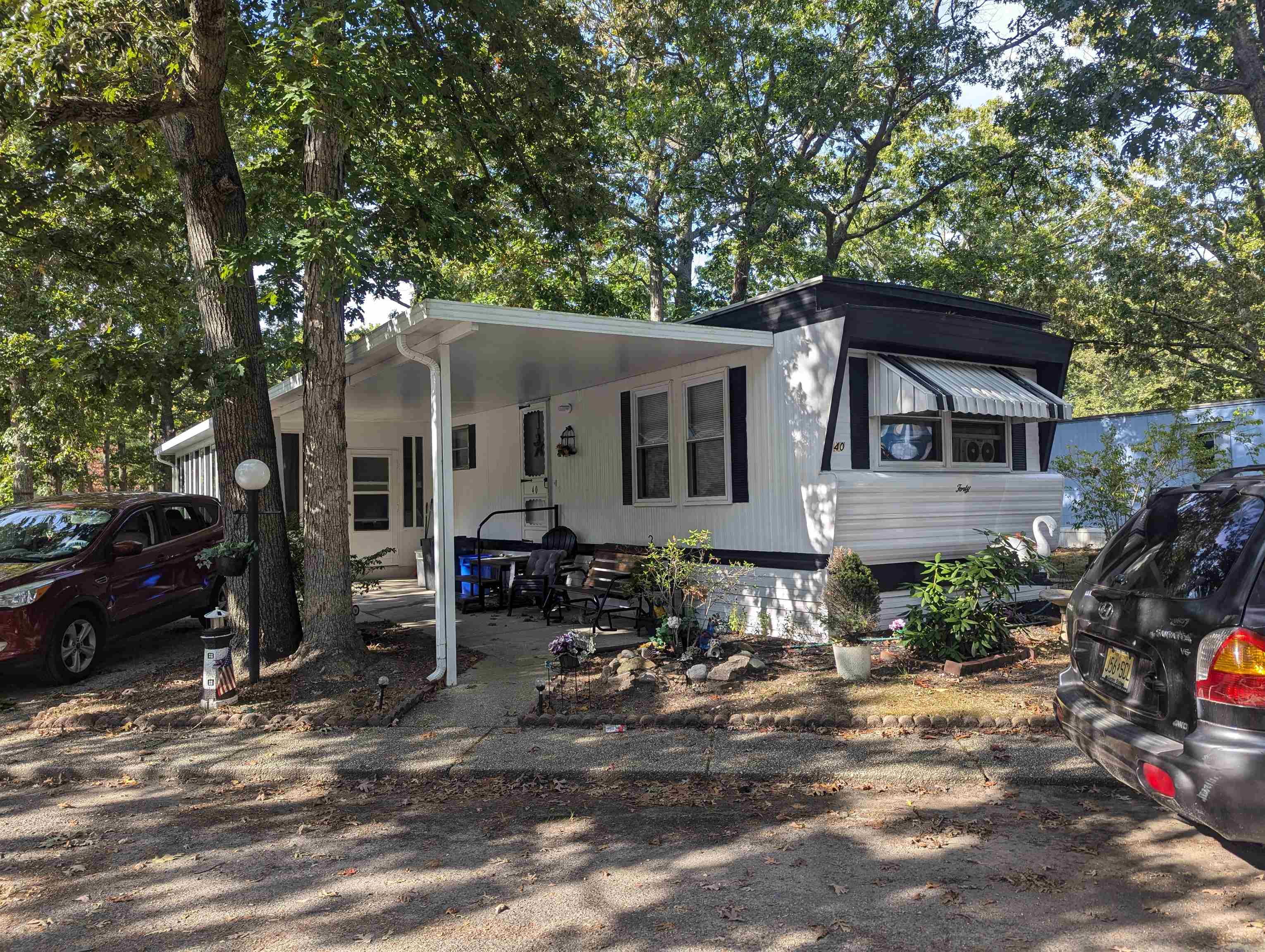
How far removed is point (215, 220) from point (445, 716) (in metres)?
4.82

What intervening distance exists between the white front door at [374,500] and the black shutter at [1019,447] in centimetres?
1056

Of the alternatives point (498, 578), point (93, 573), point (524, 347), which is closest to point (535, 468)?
point (498, 578)

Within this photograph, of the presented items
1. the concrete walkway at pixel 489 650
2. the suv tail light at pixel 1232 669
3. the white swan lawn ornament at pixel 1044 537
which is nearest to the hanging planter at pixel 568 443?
the concrete walkway at pixel 489 650

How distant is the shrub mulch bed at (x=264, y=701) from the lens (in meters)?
6.19

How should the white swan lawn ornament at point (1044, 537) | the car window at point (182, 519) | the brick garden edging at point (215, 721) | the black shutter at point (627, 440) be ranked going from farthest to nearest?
1. the black shutter at point (627, 440)
2. the car window at point (182, 519)
3. the white swan lawn ornament at point (1044, 537)
4. the brick garden edging at point (215, 721)

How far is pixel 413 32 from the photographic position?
848 centimetres

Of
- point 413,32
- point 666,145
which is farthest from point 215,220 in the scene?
point 666,145

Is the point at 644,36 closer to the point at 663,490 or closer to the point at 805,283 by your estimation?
the point at 805,283

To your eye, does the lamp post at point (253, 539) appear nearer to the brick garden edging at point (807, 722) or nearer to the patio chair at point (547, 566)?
the brick garden edging at point (807, 722)

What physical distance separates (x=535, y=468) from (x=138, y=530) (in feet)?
17.7

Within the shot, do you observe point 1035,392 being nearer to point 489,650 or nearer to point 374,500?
point 489,650

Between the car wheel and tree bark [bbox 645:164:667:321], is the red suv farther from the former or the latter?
tree bark [bbox 645:164:667:321]

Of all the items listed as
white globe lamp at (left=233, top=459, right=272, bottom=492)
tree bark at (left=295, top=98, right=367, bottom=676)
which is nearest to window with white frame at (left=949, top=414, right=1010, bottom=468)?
tree bark at (left=295, top=98, right=367, bottom=676)

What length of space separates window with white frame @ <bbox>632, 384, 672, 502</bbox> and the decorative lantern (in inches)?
57.1
